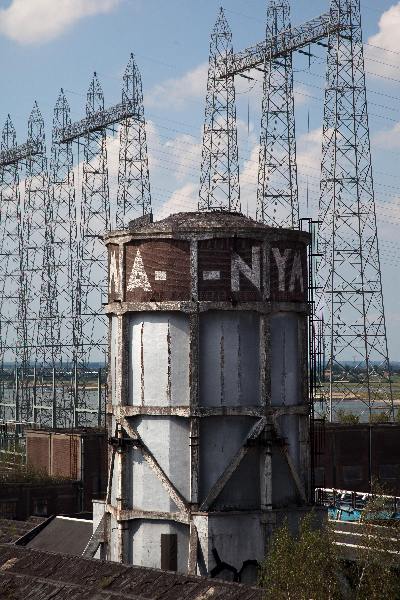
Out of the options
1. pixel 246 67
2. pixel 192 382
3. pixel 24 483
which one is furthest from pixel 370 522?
pixel 246 67

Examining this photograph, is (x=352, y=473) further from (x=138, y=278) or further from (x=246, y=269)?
(x=138, y=278)

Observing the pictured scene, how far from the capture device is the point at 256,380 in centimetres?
2153

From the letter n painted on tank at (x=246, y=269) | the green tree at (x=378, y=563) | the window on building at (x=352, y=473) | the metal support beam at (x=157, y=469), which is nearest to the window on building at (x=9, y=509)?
the window on building at (x=352, y=473)

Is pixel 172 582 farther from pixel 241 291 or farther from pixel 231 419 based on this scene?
pixel 241 291

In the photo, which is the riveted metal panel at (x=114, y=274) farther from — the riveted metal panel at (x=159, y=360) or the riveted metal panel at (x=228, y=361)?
the riveted metal panel at (x=228, y=361)

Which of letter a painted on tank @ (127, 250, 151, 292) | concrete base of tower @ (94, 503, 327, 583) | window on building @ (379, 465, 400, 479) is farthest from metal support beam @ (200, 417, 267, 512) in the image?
window on building @ (379, 465, 400, 479)

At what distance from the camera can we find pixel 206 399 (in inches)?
837

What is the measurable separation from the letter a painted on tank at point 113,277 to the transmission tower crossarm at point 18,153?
52.9m

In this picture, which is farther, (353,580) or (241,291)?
(241,291)

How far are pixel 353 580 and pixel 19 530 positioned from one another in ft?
44.0

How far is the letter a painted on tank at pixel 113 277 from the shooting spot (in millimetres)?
22670

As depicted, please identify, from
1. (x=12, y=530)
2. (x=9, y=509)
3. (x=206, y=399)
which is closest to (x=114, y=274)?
(x=206, y=399)

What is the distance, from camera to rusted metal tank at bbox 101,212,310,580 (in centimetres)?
2112

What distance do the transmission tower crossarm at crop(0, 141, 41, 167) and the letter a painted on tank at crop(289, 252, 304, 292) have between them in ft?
178
